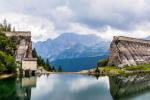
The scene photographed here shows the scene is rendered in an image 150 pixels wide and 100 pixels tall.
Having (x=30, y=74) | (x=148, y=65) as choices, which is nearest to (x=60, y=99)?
(x=30, y=74)

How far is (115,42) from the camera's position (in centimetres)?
18188

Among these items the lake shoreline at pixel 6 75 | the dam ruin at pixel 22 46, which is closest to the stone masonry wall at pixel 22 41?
the dam ruin at pixel 22 46

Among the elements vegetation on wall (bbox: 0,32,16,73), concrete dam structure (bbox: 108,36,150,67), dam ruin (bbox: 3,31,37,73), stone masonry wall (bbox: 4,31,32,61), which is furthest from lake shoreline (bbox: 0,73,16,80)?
concrete dam structure (bbox: 108,36,150,67)

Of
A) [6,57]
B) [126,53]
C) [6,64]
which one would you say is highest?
[126,53]

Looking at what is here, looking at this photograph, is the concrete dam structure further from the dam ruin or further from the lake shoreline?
the lake shoreline

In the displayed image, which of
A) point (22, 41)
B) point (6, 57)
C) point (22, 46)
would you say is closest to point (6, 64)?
point (6, 57)

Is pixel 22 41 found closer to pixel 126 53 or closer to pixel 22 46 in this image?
pixel 22 46

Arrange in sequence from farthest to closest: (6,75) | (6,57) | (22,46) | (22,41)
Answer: (22,41) → (22,46) → (6,57) → (6,75)

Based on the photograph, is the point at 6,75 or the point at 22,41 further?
the point at 22,41

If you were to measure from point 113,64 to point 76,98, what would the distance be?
332ft

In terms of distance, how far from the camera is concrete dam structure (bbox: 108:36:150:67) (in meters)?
175

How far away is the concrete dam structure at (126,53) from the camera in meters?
175

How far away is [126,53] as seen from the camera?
180250 millimetres

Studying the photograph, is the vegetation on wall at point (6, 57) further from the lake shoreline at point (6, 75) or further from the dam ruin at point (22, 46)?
the dam ruin at point (22, 46)
